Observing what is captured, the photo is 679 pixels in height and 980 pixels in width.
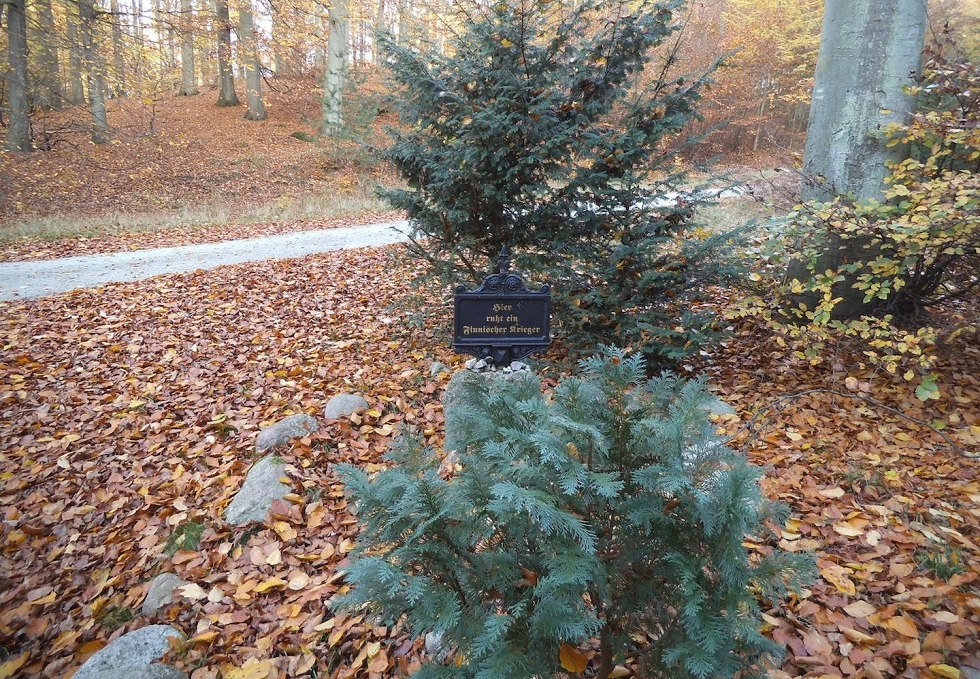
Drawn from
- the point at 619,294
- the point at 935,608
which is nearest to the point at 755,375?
the point at 619,294

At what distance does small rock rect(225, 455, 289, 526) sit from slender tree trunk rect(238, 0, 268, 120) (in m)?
16.6

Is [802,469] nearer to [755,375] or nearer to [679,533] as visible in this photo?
[755,375]

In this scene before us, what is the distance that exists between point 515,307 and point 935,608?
3175mm

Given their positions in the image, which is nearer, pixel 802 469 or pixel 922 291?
pixel 802 469

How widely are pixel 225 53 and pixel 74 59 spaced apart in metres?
6.03

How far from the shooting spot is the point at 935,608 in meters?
2.73

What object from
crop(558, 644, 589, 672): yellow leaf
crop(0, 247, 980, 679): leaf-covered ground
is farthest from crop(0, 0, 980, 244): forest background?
crop(558, 644, 589, 672): yellow leaf

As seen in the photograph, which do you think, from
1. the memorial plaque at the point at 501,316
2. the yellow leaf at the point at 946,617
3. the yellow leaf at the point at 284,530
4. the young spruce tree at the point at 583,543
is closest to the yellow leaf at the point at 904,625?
the yellow leaf at the point at 946,617

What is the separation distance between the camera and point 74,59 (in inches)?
595

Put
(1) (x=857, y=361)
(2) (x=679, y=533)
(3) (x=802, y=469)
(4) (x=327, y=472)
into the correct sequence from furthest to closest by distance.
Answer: (1) (x=857, y=361)
(4) (x=327, y=472)
(3) (x=802, y=469)
(2) (x=679, y=533)

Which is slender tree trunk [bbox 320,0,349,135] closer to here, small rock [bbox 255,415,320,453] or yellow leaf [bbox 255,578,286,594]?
small rock [bbox 255,415,320,453]

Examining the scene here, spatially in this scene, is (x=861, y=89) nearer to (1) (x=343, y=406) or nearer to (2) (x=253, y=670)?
(1) (x=343, y=406)

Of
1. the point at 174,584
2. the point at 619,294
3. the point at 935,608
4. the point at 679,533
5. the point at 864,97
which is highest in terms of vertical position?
the point at 864,97

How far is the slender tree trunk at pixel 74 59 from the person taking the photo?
43.3 ft
